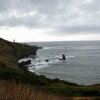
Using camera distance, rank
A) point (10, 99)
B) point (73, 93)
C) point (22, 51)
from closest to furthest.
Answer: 1. point (10, 99)
2. point (73, 93)
3. point (22, 51)

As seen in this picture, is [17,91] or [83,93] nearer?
[17,91]

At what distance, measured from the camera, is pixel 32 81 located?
37.7m

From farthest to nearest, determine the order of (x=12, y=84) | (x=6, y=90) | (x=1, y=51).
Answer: (x=1, y=51)
(x=12, y=84)
(x=6, y=90)

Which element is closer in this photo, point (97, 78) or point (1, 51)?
point (97, 78)

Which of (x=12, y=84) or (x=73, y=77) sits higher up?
(x=12, y=84)

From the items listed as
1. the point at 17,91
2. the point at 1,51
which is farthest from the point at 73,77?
the point at 17,91

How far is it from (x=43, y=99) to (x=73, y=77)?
65923 mm

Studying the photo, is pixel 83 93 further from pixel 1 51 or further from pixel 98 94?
pixel 1 51

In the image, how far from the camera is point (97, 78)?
2768 inches

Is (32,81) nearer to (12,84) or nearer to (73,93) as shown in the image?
(73,93)

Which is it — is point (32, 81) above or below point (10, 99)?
below

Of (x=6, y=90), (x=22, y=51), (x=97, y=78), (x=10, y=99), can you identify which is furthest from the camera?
(x=22, y=51)

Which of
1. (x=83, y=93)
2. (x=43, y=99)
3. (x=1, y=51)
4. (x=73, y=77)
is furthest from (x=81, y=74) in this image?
(x=43, y=99)

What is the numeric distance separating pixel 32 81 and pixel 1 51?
54586 mm
